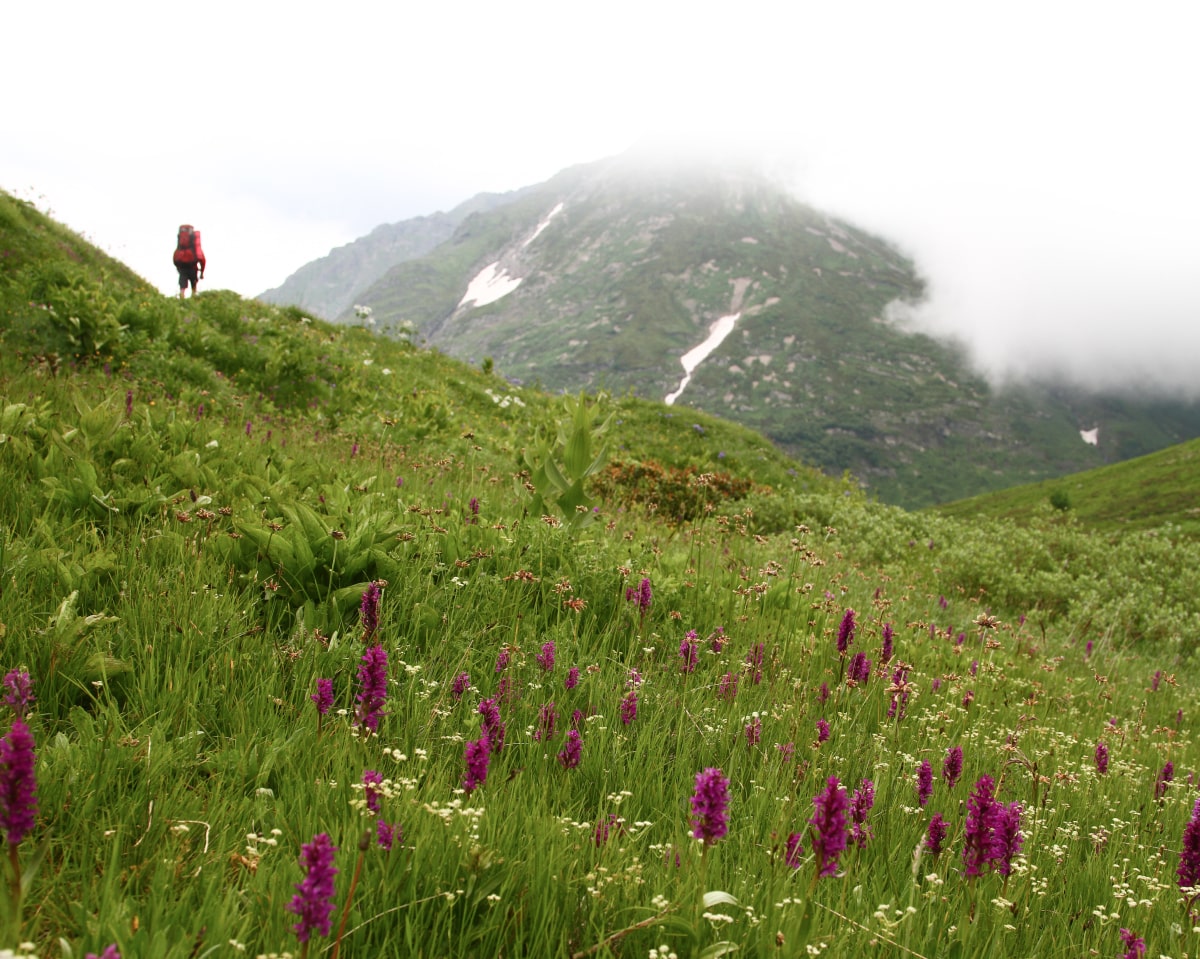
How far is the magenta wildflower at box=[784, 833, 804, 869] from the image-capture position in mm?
2209

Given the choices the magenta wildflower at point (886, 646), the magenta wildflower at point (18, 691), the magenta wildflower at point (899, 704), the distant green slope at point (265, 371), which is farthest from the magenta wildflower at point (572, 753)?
the distant green slope at point (265, 371)

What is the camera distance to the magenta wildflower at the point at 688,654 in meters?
3.92

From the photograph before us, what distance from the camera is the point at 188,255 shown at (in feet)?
72.0

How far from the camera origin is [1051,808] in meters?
3.40

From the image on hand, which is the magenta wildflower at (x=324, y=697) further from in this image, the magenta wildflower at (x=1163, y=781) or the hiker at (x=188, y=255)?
Result: the hiker at (x=188, y=255)

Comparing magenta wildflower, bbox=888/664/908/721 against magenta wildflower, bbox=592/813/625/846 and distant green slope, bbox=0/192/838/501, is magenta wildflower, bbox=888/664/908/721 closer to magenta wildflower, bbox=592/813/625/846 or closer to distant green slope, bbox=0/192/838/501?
magenta wildflower, bbox=592/813/625/846

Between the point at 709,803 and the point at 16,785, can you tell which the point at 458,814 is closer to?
the point at 709,803

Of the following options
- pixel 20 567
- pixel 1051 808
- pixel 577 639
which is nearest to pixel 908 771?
pixel 1051 808

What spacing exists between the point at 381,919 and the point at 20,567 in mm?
2590

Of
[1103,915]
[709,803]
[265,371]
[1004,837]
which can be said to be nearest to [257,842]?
[709,803]

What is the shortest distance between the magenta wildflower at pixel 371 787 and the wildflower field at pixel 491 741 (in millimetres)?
53

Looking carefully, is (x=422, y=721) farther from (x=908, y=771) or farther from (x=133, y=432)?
(x=133, y=432)

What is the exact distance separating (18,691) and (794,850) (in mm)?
2521

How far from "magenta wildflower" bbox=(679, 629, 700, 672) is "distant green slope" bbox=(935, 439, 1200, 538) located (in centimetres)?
10670
